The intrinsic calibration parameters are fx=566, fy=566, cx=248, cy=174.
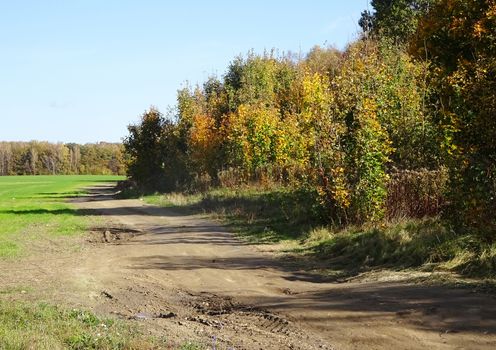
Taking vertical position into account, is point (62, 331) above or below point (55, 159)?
below

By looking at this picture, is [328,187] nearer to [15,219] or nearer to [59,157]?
[15,219]

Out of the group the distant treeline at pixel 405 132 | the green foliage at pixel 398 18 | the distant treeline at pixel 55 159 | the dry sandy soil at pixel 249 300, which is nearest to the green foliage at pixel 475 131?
the distant treeline at pixel 405 132

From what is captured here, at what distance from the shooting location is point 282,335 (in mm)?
→ 7934

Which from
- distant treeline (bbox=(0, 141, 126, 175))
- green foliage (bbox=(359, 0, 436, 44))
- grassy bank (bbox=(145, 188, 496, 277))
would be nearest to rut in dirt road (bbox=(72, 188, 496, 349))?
grassy bank (bbox=(145, 188, 496, 277))

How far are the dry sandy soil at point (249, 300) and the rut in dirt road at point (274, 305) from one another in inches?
0.6

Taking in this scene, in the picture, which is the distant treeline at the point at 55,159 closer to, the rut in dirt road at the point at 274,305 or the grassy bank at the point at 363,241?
the grassy bank at the point at 363,241

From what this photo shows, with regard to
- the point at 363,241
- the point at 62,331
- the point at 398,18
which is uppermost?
the point at 398,18

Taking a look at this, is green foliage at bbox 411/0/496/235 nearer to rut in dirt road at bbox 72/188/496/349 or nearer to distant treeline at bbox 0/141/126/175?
rut in dirt road at bbox 72/188/496/349

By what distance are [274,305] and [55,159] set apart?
505 feet

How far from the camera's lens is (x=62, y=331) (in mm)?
7785

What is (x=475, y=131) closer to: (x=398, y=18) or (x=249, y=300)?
(x=249, y=300)

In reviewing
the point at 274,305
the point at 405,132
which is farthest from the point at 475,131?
the point at 405,132

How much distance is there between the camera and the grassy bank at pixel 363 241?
11.3 m

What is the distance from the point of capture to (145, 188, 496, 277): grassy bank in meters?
11.3
